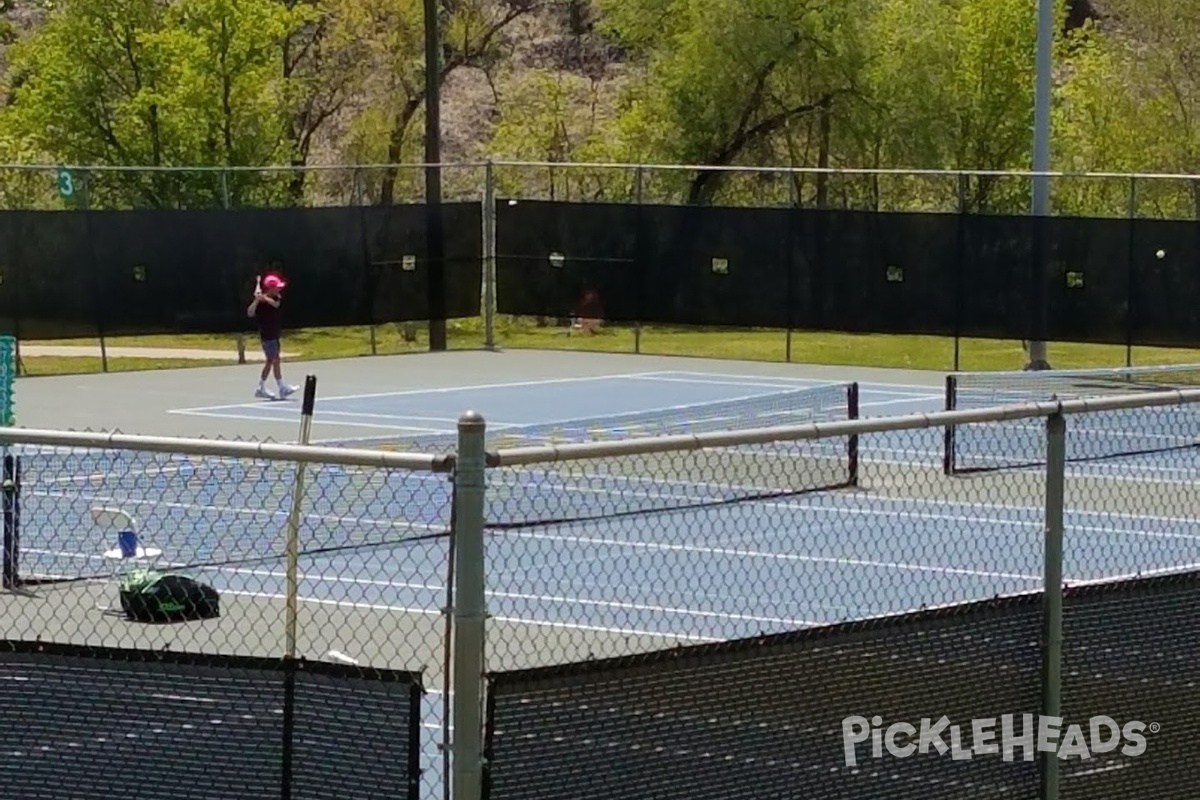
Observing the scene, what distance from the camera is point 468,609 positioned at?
17.4ft

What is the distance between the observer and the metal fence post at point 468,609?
17.4ft

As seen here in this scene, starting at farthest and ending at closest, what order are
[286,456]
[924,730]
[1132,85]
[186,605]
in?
[1132,85] < [186,605] < [924,730] < [286,456]

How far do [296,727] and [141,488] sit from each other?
8.68m

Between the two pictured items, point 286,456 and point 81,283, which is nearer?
point 286,456

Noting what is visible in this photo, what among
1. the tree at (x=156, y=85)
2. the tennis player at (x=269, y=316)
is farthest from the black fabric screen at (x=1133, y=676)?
the tree at (x=156, y=85)

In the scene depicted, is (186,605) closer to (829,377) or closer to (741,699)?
(741,699)

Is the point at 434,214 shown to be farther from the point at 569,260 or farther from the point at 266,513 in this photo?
the point at 266,513

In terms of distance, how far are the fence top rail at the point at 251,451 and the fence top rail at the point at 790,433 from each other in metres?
0.21

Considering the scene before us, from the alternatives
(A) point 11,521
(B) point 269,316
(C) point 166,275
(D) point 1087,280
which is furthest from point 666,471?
(C) point 166,275

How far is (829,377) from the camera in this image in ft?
95.5

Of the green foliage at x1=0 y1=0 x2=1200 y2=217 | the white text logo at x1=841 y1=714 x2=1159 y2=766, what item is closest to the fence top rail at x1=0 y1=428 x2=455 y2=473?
the white text logo at x1=841 y1=714 x2=1159 y2=766

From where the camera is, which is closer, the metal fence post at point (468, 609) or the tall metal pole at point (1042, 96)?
the metal fence post at point (468, 609)

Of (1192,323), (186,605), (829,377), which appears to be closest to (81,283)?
(829,377)

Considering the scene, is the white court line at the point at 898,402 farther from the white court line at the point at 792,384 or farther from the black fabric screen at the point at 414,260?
the black fabric screen at the point at 414,260
